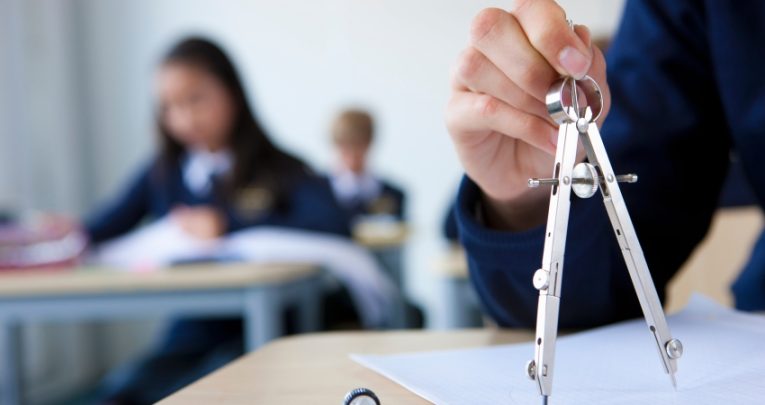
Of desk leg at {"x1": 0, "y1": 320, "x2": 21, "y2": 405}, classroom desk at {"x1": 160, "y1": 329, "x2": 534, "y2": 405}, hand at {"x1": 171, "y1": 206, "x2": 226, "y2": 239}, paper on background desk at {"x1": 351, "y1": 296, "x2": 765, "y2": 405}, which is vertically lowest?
desk leg at {"x1": 0, "y1": 320, "x2": 21, "y2": 405}

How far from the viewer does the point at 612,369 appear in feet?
1.28

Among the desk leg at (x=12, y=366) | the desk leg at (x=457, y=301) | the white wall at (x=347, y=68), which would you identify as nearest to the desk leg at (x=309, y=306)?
the desk leg at (x=457, y=301)

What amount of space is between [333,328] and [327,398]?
5.17 ft

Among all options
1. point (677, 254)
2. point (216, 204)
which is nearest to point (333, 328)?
point (216, 204)

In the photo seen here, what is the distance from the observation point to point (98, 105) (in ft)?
11.3

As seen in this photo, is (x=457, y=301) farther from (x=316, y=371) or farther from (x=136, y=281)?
(x=316, y=371)

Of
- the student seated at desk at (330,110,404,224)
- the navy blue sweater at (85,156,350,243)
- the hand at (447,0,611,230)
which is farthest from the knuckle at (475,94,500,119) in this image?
the student seated at desk at (330,110,404,224)

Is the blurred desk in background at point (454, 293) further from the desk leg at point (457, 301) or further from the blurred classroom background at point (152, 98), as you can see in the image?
the blurred classroom background at point (152, 98)

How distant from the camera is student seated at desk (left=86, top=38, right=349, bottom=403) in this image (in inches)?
83.2

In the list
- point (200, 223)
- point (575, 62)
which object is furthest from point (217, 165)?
point (575, 62)

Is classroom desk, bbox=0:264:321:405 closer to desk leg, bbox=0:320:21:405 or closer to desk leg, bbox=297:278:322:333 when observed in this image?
desk leg, bbox=297:278:322:333

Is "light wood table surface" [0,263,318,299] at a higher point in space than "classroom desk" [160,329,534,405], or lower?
lower

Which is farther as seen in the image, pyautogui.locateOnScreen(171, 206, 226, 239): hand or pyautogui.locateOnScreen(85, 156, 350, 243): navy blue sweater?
pyautogui.locateOnScreen(85, 156, 350, 243): navy blue sweater

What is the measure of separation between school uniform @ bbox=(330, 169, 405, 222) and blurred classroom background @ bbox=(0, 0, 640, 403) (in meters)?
0.16
